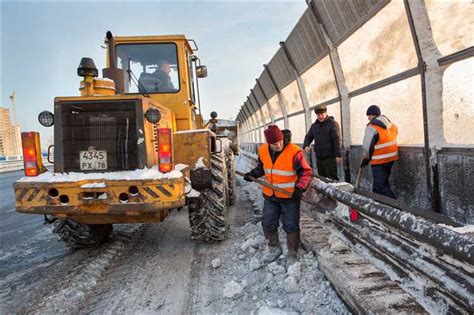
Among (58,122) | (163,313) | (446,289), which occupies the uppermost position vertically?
(58,122)

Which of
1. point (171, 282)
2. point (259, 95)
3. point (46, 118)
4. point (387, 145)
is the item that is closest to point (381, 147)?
point (387, 145)

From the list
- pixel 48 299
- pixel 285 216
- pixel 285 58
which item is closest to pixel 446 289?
pixel 285 216

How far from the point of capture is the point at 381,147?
4.39 m

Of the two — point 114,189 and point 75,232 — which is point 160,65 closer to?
point 114,189

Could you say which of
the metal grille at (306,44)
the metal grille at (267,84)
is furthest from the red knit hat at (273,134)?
the metal grille at (267,84)

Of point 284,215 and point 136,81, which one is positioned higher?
point 136,81

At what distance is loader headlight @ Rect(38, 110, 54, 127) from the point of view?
149 inches

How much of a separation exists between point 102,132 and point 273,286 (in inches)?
97.9

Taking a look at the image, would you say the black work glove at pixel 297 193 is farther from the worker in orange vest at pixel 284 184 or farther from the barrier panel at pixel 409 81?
the barrier panel at pixel 409 81

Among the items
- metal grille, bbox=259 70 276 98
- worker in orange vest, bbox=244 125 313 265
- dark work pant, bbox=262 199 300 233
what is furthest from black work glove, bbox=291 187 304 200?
metal grille, bbox=259 70 276 98

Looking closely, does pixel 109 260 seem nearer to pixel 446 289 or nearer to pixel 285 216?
pixel 285 216

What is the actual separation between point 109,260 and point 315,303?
2.51m

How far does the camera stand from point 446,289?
1.83 metres

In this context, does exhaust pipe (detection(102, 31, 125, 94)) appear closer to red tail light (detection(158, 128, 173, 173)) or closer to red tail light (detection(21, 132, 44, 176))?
red tail light (detection(21, 132, 44, 176))
